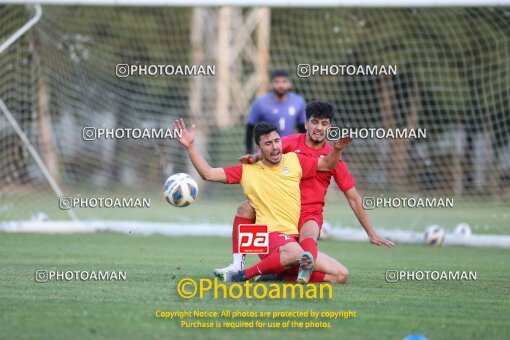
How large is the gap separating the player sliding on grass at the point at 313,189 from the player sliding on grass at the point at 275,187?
0.40 feet

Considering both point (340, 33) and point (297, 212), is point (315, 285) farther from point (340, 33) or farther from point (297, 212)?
point (340, 33)

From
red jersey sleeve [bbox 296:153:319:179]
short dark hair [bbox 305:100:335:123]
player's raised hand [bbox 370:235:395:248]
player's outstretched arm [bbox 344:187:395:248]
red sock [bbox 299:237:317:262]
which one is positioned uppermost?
short dark hair [bbox 305:100:335:123]

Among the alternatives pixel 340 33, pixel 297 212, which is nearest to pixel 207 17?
pixel 340 33

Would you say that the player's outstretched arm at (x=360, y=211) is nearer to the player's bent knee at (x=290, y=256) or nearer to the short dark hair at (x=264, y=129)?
the player's bent knee at (x=290, y=256)

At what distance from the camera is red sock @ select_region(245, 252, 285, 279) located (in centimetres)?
776

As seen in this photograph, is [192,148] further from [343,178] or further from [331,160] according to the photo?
[343,178]

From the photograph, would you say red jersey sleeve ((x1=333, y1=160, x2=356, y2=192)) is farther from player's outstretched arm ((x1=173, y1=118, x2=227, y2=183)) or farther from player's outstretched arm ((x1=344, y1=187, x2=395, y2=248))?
player's outstretched arm ((x1=173, y1=118, x2=227, y2=183))

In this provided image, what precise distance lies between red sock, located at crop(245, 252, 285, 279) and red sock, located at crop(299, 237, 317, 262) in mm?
289

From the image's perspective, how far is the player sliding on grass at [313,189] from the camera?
322 inches

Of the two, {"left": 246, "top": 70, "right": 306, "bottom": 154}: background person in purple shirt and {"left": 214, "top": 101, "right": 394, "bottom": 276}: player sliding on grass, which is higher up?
{"left": 246, "top": 70, "right": 306, "bottom": 154}: background person in purple shirt

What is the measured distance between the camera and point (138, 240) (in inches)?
518

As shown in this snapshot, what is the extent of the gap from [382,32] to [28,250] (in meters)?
8.93

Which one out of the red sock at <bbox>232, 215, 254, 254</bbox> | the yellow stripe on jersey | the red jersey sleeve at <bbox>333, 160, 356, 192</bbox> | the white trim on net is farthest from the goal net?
the yellow stripe on jersey

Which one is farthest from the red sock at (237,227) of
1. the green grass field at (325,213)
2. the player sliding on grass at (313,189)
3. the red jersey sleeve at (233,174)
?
the green grass field at (325,213)
